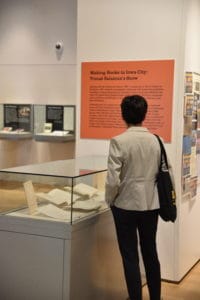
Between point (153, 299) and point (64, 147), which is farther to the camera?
point (64, 147)

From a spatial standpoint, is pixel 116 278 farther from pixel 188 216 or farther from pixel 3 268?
pixel 188 216

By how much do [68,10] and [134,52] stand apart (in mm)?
2365

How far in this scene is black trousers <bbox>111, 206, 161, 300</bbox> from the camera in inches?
119

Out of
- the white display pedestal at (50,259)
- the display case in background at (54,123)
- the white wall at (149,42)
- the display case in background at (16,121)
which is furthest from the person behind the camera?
the display case in background at (16,121)

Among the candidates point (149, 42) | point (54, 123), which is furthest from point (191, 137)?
point (54, 123)

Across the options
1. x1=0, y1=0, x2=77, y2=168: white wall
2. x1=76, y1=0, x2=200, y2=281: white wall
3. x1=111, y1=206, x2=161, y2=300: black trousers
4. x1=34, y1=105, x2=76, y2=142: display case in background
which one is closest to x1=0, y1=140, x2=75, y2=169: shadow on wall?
x1=0, y1=0, x2=77, y2=168: white wall

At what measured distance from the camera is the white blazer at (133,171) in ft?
9.68

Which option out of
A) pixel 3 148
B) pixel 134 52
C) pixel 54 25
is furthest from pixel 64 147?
pixel 134 52

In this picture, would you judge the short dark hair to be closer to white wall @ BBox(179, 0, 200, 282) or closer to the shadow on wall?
white wall @ BBox(179, 0, 200, 282)

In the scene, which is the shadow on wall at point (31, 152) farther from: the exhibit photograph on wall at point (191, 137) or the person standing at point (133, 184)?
the person standing at point (133, 184)

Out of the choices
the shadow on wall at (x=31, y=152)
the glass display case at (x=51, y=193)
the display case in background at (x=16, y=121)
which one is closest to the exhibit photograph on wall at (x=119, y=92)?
the glass display case at (x=51, y=193)

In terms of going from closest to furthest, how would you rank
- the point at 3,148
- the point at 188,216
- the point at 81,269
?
1. the point at 81,269
2. the point at 188,216
3. the point at 3,148

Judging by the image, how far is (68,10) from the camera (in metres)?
6.31

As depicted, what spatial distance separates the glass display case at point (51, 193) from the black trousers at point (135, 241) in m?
0.25
